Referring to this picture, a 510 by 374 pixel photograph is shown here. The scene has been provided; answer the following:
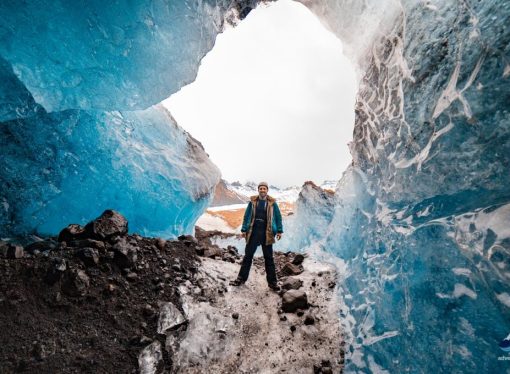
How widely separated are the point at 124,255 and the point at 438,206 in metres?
3.76

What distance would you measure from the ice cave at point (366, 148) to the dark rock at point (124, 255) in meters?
2.73

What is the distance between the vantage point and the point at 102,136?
646 centimetres

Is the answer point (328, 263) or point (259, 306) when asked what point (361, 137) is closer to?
point (328, 263)

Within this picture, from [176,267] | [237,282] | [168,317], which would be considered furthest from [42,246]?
[237,282]

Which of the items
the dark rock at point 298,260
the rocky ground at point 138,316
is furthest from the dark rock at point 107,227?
the dark rock at point 298,260

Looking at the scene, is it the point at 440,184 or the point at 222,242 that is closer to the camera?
the point at 440,184

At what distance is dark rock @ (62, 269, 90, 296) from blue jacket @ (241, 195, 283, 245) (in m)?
2.32

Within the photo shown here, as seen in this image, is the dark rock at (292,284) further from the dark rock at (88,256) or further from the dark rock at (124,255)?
the dark rock at (88,256)

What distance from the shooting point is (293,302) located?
13.1ft

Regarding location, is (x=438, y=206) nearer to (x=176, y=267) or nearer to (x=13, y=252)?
(x=176, y=267)

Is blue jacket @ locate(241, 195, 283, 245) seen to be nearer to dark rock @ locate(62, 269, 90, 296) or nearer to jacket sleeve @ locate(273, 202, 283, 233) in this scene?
jacket sleeve @ locate(273, 202, 283, 233)

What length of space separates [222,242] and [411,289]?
321 inches

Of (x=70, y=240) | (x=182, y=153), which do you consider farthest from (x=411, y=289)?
(x=182, y=153)

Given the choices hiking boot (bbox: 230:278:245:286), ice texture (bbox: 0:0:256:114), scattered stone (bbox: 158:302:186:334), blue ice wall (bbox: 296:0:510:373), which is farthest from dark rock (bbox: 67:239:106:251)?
blue ice wall (bbox: 296:0:510:373)
